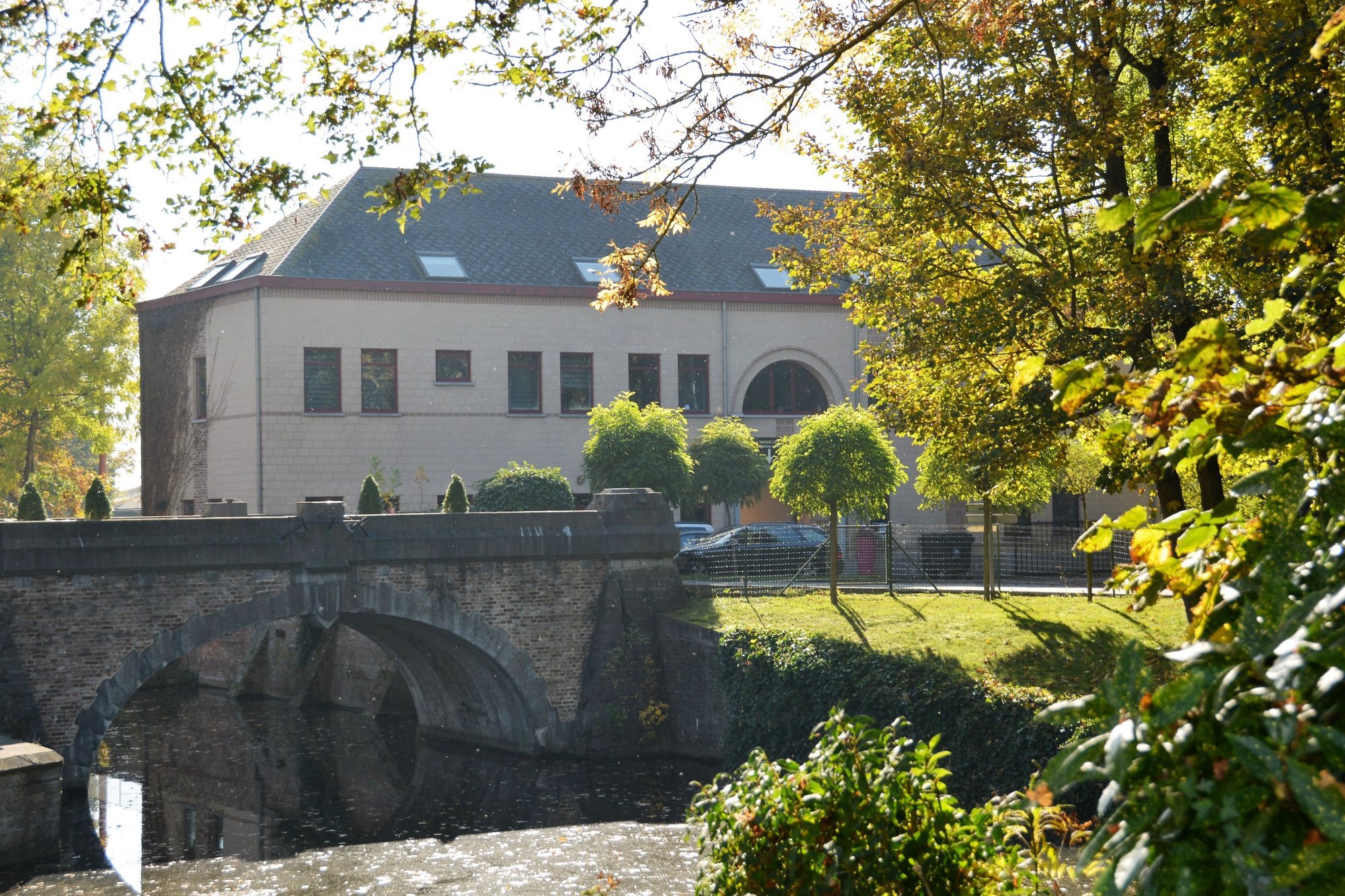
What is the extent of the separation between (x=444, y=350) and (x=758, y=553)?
11.1 metres

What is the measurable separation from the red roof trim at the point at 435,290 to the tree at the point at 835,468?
8183 mm

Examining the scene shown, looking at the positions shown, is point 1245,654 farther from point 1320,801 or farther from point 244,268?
point 244,268

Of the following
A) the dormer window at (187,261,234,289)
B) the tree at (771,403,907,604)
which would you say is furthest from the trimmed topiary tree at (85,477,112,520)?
the dormer window at (187,261,234,289)

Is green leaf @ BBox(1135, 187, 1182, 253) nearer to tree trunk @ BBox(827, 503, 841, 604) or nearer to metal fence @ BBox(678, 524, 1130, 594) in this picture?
tree trunk @ BBox(827, 503, 841, 604)

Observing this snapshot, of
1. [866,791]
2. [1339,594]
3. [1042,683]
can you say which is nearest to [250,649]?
[1042,683]

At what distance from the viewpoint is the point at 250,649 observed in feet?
89.4

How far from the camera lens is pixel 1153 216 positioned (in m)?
2.37

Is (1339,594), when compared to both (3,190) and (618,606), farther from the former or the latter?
(618,606)

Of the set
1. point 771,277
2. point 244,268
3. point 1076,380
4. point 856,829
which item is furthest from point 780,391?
point 1076,380

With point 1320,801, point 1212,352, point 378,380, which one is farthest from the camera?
point 378,380

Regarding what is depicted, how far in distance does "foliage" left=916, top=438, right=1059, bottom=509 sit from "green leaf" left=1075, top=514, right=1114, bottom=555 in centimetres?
1113

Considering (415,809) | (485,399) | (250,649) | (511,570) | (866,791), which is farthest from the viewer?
(485,399)

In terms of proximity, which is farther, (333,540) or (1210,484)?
(333,540)

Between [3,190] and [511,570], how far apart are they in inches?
526
